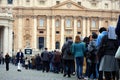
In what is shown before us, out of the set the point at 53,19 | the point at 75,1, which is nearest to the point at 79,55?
the point at 53,19

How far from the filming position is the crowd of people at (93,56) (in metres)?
16.3

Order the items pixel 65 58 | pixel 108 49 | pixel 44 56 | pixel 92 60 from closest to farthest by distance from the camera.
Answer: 1. pixel 108 49
2. pixel 92 60
3. pixel 65 58
4. pixel 44 56

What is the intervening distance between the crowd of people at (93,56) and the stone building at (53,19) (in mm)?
70618

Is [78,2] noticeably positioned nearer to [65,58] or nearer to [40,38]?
[40,38]

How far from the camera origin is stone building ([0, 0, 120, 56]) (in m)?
110

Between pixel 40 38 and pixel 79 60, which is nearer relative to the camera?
pixel 79 60

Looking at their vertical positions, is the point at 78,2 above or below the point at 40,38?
above

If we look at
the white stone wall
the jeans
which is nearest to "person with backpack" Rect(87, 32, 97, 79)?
the jeans

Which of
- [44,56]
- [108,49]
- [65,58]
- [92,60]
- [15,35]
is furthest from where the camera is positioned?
[15,35]

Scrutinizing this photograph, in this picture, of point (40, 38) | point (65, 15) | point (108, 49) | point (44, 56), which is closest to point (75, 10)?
point (65, 15)

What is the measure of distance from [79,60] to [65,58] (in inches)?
131

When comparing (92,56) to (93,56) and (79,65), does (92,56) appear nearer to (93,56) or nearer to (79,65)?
(93,56)

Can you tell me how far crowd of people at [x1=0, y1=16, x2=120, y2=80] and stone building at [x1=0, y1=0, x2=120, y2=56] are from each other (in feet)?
232

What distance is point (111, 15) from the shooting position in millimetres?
114500
